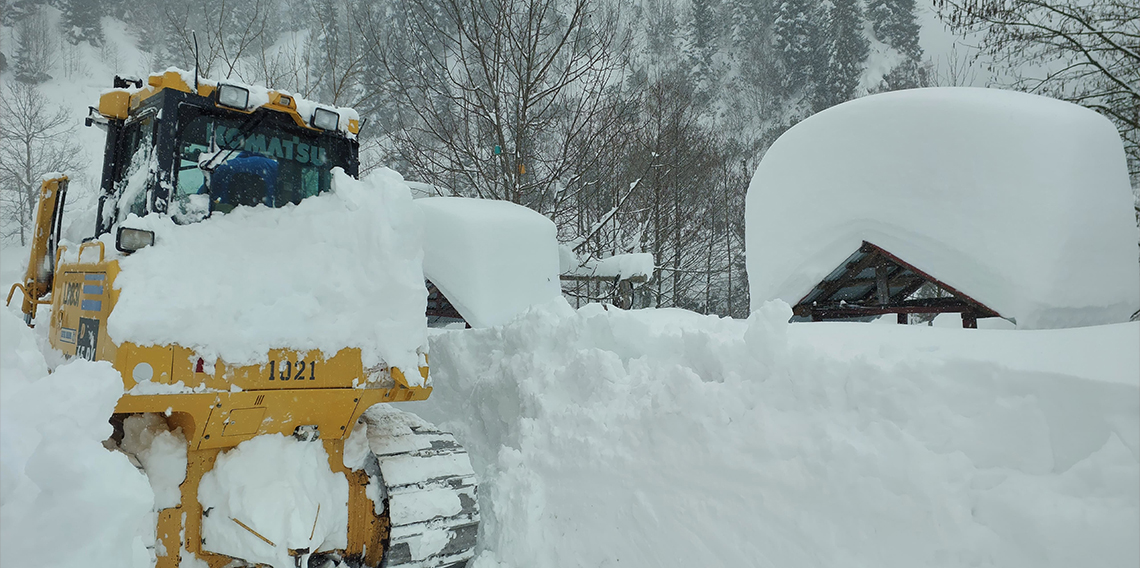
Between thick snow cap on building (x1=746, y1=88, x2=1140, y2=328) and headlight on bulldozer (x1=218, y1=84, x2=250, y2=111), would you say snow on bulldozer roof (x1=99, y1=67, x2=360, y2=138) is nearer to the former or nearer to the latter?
headlight on bulldozer (x1=218, y1=84, x2=250, y2=111)

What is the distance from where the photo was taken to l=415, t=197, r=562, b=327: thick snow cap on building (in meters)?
6.49

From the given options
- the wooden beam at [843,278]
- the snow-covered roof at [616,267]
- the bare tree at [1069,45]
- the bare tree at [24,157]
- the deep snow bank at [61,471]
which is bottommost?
the deep snow bank at [61,471]

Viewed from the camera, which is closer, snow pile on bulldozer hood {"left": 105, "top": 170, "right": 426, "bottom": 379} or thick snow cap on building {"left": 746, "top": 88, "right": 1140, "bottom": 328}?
snow pile on bulldozer hood {"left": 105, "top": 170, "right": 426, "bottom": 379}

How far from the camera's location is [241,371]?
3.00m

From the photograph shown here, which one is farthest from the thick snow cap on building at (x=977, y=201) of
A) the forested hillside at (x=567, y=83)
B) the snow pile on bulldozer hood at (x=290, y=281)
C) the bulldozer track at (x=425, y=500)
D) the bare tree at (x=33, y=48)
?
the bare tree at (x=33, y=48)

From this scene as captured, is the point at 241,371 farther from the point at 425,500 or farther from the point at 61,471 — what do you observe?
the point at 425,500

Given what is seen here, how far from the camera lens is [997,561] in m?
2.31

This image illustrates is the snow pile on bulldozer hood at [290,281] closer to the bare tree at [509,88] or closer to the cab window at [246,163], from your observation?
the cab window at [246,163]

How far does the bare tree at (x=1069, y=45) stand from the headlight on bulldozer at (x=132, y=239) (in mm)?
12456

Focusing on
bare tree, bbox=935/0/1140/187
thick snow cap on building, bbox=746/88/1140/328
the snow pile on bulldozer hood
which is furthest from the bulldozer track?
bare tree, bbox=935/0/1140/187

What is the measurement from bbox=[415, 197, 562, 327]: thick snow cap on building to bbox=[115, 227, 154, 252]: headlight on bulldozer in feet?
11.6

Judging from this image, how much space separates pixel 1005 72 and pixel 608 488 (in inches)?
499

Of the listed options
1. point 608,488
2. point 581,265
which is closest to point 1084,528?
point 608,488

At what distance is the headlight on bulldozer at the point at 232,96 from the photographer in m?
3.26
